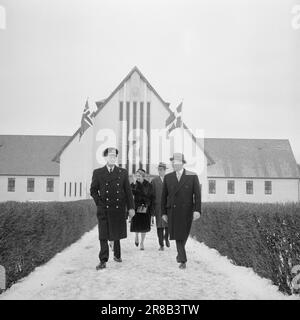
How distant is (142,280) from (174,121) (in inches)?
941

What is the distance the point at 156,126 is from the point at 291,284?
25.1 m

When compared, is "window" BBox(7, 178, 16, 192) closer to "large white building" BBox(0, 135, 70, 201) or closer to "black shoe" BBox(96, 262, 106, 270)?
"large white building" BBox(0, 135, 70, 201)

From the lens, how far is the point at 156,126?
101ft

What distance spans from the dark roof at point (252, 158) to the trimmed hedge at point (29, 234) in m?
36.3

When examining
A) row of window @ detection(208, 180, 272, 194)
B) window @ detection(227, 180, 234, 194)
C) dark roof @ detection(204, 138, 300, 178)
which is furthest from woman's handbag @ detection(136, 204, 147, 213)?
window @ detection(227, 180, 234, 194)

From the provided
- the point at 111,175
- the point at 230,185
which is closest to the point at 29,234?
the point at 111,175

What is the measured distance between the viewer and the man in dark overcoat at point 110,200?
8.49 meters

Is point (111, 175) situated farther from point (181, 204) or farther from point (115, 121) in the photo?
point (115, 121)

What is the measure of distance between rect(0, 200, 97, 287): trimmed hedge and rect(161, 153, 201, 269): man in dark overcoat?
8.45 feet

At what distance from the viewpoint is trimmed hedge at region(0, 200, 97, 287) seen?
6.71m
